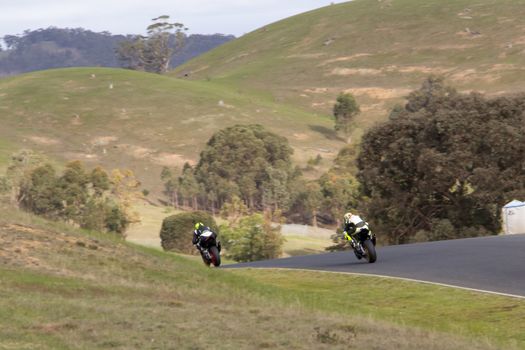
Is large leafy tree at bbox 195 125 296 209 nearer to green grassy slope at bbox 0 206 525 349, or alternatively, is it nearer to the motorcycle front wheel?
the motorcycle front wheel

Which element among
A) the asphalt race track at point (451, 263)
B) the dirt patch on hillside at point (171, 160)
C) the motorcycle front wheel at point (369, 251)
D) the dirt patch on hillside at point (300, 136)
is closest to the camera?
the asphalt race track at point (451, 263)

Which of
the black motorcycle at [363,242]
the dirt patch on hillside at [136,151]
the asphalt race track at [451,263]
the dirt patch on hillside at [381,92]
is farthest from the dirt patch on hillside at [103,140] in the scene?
the black motorcycle at [363,242]

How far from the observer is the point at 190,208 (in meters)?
126

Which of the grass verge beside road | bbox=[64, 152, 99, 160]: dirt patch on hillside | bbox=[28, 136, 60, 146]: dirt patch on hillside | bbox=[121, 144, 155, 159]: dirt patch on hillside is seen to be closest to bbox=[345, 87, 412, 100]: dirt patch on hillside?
bbox=[121, 144, 155, 159]: dirt patch on hillside

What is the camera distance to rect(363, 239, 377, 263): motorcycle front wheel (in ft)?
92.0

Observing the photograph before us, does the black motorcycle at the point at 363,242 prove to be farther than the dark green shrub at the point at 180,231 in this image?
No

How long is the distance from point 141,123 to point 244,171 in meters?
54.7

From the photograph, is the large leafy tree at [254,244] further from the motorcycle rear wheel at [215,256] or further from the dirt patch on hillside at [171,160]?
the dirt patch on hillside at [171,160]

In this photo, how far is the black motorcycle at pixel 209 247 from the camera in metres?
30.0

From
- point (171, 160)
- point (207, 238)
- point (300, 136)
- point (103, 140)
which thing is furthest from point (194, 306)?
point (300, 136)

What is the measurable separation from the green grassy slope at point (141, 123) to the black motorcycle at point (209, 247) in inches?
4151

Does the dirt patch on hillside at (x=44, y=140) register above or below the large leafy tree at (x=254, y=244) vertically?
above

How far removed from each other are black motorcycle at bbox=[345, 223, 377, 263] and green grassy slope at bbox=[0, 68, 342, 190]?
108 m

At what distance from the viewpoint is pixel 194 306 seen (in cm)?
1808
